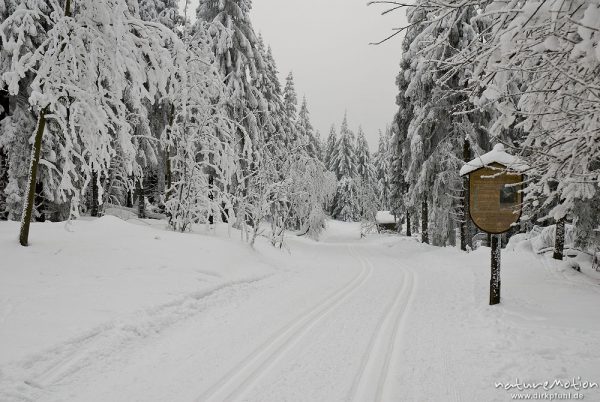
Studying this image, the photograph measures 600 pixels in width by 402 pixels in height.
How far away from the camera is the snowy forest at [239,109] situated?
335 cm

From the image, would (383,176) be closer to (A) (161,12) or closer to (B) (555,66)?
(A) (161,12)

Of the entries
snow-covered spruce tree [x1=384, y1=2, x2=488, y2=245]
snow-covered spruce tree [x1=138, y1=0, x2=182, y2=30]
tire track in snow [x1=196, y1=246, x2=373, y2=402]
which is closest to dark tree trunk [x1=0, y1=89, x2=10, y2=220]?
snow-covered spruce tree [x1=138, y1=0, x2=182, y2=30]

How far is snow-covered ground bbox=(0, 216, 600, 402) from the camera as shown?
4246 millimetres

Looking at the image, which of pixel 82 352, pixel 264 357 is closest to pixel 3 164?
pixel 82 352

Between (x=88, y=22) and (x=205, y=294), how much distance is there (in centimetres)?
681

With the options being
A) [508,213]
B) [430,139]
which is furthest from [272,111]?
[508,213]

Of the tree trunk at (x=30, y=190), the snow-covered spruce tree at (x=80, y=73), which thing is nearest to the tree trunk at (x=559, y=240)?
the snow-covered spruce tree at (x=80, y=73)

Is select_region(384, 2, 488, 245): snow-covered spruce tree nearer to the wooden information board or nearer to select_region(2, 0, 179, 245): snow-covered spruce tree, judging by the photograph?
the wooden information board

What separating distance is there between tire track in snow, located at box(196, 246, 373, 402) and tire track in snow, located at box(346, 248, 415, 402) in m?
1.12

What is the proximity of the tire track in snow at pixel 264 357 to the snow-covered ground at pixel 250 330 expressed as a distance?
2 cm

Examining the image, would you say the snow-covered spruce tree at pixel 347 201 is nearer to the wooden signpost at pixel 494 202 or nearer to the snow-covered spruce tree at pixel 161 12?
the snow-covered spruce tree at pixel 161 12

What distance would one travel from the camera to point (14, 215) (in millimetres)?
14117

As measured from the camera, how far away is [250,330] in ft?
20.6

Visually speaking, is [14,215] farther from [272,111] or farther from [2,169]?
[272,111]
